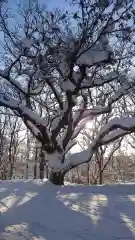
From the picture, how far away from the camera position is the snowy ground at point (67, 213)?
543cm

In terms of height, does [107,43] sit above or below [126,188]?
above

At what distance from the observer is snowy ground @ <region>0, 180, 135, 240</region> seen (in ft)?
17.8

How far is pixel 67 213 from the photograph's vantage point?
6961mm

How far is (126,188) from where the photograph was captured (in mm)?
10594

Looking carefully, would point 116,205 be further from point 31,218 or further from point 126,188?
point 126,188

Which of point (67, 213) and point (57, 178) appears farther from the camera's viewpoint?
point (57, 178)

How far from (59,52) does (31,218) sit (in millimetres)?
5559

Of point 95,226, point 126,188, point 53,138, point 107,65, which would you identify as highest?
point 107,65

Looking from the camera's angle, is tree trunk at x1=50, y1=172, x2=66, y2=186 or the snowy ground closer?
the snowy ground

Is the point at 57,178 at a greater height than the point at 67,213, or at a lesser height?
greater

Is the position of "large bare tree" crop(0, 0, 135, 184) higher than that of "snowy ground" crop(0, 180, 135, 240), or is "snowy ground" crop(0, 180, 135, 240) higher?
"large bare tree" crop(0, 0, 135, 184)

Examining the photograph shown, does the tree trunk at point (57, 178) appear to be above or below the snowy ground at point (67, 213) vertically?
above

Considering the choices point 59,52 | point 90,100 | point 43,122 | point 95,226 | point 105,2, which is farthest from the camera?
point 90,100

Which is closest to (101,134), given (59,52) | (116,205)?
(59,52)
